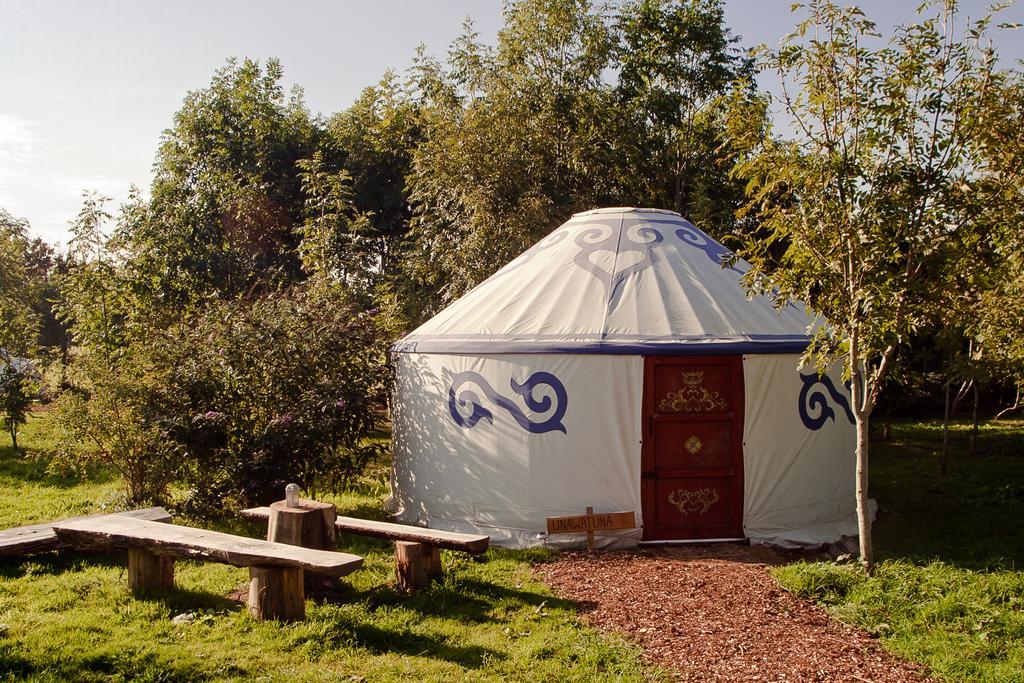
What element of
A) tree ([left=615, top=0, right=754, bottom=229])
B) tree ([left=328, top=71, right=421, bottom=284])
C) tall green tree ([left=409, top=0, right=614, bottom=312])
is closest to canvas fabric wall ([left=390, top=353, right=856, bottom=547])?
tall green tree ([left=409, top=0, right=614, bottom=312])

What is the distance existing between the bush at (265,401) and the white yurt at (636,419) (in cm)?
72

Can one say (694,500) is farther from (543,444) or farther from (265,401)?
(265,401)

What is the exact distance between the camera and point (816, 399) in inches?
259

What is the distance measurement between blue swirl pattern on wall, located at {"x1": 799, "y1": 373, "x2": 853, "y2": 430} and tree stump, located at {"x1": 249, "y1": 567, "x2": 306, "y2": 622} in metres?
4.13

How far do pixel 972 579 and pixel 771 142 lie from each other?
117 inches

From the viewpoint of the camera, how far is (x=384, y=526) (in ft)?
17.3

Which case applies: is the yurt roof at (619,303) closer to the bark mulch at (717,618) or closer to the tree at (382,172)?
the bark mulch at (717,618)

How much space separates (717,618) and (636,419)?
76.6 inches

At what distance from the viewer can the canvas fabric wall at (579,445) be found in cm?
621

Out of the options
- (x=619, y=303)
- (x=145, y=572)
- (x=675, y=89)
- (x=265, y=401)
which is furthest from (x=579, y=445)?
(x=675, y=89)

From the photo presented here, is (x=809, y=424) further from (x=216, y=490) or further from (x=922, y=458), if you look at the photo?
(x=922, y=458)

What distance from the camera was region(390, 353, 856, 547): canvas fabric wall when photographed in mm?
6215

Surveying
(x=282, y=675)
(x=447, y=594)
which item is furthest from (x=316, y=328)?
(x=282, y=675)

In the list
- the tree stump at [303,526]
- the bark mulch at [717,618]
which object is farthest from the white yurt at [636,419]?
the tree stump at [303,526]
